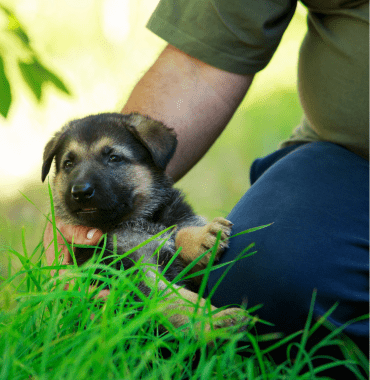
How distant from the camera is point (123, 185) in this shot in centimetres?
255

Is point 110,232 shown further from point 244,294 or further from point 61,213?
point 244,294

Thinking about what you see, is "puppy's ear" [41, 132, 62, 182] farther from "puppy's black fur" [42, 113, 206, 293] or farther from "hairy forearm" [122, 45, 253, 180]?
"hairy forearm" [122, 45, 253, 180]

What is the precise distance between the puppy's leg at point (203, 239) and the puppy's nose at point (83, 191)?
22.5 inches

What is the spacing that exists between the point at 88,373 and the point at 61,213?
152 cm

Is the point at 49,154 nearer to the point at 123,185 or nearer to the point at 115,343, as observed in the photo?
the point at 123,185

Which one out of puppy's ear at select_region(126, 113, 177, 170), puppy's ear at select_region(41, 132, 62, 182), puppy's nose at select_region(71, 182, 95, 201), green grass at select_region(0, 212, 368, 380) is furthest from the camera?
puppy's ear at select_region(41, 132, 62, 182)

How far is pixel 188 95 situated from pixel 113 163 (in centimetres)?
77

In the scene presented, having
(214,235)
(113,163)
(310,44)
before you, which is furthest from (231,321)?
(310,44)

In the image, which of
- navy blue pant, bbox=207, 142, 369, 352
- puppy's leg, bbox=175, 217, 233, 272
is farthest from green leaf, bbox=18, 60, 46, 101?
navy blue pant, bbox=207, 142, 369, 352

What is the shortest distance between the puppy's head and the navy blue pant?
631 millimetres

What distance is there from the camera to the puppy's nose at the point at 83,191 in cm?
226

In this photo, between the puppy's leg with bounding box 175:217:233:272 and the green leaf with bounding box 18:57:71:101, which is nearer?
the green leaf with bounding box 18:57:71:101

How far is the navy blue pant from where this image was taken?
1.88 meters

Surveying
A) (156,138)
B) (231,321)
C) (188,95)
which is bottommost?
(231,321)
